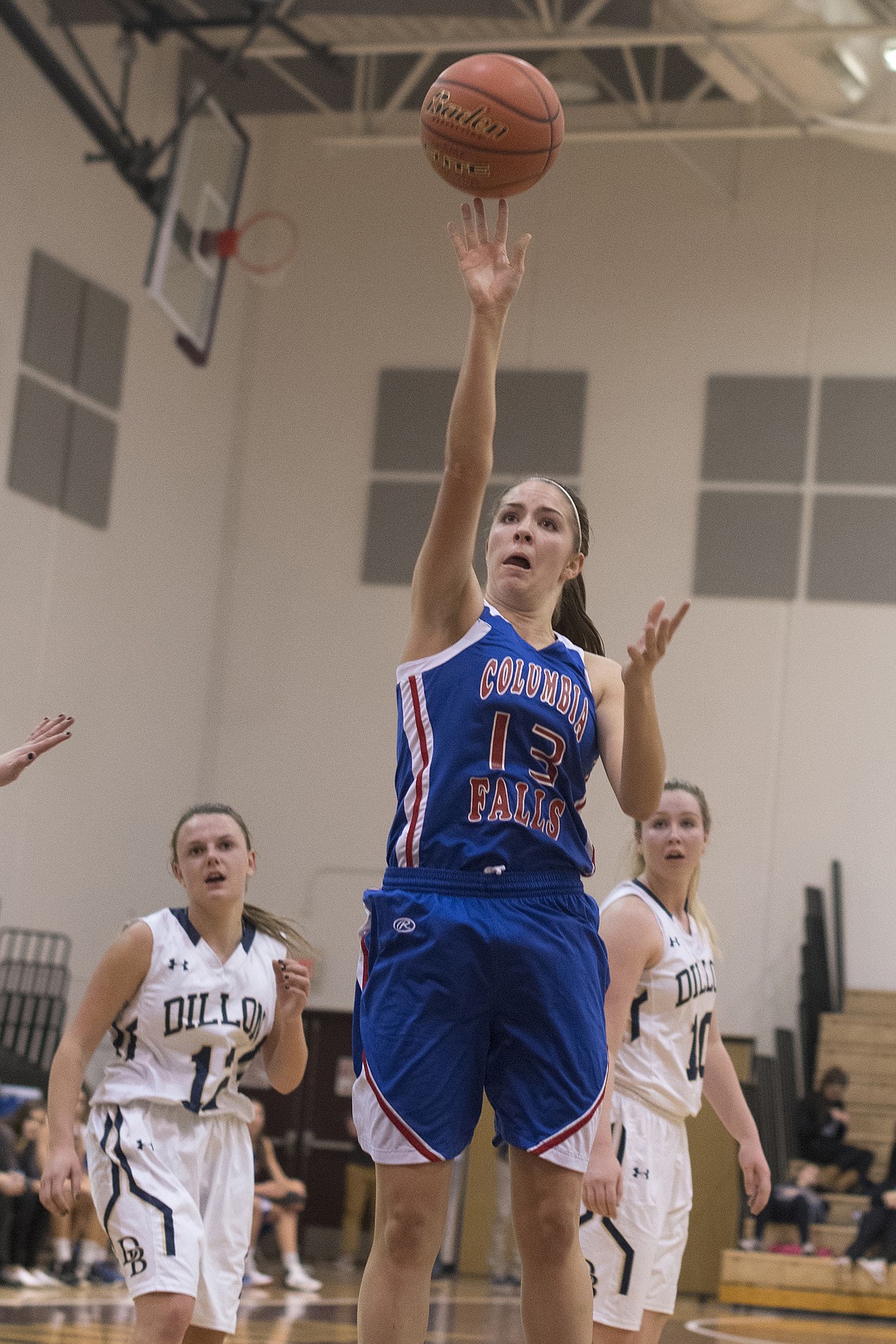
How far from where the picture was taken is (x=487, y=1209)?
47.2 ft

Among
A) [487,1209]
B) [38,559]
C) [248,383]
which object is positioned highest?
[248,383]

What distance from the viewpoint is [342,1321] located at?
958 centimetres

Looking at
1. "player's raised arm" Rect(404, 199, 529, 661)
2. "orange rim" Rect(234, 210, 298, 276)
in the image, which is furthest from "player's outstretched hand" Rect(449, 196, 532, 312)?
"orange rim" Rect(234, 210, 298, 276)

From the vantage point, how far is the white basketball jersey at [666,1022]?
193 inches

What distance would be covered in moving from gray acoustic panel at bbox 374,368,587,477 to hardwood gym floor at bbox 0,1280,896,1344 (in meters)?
7.46

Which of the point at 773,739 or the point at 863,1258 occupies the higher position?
the point at 773,739

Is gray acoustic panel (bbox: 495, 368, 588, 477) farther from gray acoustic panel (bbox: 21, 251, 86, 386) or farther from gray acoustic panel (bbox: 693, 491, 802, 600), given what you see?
gray acoustic panel (bbox: 21, 251, 86, 386)

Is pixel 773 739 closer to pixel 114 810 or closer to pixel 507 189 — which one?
pixel 114 810

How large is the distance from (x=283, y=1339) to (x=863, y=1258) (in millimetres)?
5332

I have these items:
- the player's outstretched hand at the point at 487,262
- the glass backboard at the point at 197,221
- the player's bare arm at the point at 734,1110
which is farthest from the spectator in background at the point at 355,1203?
the player's outstretched hand at the point at 487,262

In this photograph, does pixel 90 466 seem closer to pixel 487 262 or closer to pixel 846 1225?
pixel 846 1225

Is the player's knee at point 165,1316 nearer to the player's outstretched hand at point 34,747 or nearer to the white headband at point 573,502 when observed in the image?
the player's outstretched hand at point 34,747

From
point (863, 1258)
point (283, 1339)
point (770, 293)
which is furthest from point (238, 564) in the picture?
point (283, 1339)

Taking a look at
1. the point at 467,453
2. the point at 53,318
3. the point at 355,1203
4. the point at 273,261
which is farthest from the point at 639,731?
the point at 273,261
